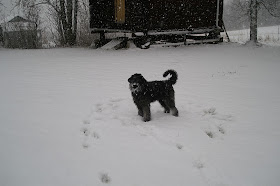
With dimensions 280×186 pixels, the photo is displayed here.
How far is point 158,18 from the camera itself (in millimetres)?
16625

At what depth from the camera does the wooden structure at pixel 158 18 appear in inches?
639

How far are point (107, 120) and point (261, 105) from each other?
12.6 ft

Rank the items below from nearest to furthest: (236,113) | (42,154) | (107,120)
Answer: (42,154), (107,120), (236,113)

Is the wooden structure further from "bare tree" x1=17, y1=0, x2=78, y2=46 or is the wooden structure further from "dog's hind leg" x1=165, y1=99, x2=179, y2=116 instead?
"dog's hind leg" x1=165, y1=99, x2=179, y2=116

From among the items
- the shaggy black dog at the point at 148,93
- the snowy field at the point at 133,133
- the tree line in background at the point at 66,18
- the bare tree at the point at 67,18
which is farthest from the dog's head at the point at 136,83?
the bare tree at the point at 67,18

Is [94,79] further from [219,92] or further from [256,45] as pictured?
[256,45]

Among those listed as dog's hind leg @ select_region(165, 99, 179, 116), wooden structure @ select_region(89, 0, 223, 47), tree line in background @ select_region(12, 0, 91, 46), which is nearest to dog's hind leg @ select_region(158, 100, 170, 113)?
dog's hind leg @ select_region(165, 99, 179, 116)

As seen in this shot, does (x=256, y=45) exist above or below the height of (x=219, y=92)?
above

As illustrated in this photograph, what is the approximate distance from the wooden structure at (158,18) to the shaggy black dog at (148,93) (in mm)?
11396

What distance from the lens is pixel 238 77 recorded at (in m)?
9.15

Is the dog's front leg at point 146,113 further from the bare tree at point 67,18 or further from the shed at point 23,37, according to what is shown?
the shed at point 23,37

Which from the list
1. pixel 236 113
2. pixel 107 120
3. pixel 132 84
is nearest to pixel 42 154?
pixel 107 120

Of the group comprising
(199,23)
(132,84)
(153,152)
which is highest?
(199,23)

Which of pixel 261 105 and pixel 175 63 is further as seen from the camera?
pixel 175 63
